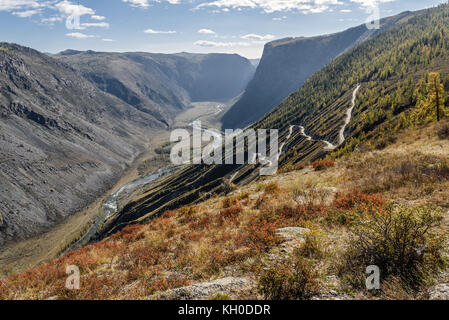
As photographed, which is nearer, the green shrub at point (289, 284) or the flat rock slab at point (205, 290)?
the green shrub at point (289, 284)

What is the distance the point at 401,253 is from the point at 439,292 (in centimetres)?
153

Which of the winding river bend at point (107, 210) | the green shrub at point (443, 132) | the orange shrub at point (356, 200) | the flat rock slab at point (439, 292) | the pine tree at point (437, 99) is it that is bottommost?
the winding river bend at point (107, 210)

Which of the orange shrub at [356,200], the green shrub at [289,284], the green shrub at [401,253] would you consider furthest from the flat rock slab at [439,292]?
the orange shrub at [356,200]

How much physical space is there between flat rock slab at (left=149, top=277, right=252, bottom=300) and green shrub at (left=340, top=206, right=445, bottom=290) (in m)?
3.55

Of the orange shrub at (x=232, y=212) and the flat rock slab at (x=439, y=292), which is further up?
the flat rock slab at (x=439, y=292)

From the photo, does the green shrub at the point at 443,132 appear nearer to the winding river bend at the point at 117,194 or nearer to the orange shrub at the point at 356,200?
the orange shrub at the point at 356,200

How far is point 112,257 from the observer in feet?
46.1

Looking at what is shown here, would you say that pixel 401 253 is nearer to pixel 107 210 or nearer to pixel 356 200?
pixel 356 200

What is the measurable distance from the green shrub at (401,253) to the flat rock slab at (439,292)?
0.36 metres

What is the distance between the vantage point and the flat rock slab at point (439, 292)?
6.50 m

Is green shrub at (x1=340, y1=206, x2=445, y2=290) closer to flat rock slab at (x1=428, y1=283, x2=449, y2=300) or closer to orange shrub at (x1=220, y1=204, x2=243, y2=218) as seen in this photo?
flat rock slab at (x1=428, y1=283, x2=449, y2=300)

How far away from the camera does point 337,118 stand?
11800 cm

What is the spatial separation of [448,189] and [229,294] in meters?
13.5
